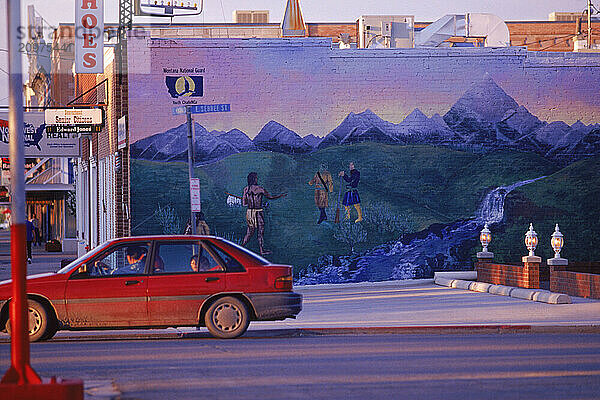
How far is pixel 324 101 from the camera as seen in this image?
26.1 meters

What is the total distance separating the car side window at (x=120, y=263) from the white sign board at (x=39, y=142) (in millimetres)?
24040

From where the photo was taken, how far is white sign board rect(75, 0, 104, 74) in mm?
25844

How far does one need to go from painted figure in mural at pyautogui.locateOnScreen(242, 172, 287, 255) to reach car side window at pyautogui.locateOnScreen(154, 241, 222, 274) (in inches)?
429

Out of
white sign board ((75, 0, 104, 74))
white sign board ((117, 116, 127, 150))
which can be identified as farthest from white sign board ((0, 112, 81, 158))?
white sign board ((75, 0, 104, 74))

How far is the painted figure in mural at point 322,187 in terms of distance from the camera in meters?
26.0

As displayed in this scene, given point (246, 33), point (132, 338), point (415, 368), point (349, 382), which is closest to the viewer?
point (349, 382)

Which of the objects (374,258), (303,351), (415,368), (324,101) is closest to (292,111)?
(324,101)

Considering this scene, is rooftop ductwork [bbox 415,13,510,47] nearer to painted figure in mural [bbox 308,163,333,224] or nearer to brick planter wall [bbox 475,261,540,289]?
painted figure in mural [bbox 308,163,333,224]

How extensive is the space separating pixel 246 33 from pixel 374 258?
28906 mm

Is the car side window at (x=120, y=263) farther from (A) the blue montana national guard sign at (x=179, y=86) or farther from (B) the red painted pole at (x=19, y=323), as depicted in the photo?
(A) the blue montana national guard sign at (x=179, y=86)

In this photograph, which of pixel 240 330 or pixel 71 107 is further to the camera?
pixel 71 107

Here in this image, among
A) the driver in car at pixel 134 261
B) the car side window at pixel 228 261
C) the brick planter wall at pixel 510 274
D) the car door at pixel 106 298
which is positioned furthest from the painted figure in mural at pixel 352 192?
the car door at pixel 106 298

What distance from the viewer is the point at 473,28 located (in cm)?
3531

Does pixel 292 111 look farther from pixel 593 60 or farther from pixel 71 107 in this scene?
pixel 593 60
